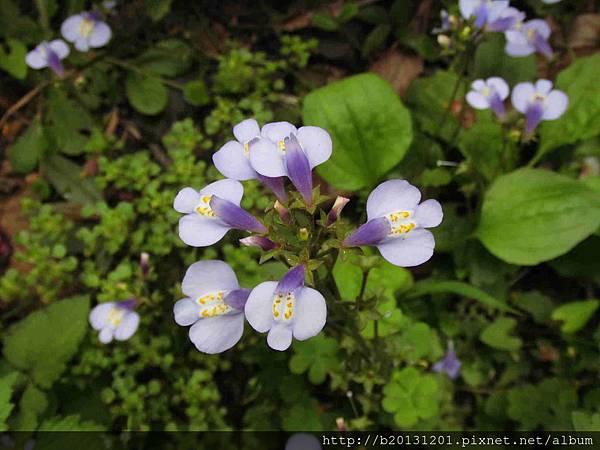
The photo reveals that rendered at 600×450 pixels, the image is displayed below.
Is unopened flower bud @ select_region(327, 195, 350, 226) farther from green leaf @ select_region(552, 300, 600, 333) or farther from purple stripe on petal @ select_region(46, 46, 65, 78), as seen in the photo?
purple stripe on petal @ select_region(46, 46, 65, 78)

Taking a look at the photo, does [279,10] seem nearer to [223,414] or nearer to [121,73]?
[121,73]

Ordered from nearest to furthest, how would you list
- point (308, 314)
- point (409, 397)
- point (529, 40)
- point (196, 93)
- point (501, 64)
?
point (308, 314), point (409, 397), point (529, 40), point (501, 64), point (196, 93)

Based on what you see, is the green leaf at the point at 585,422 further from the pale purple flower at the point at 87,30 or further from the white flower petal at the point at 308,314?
the pale purple flower at the point at 87,30

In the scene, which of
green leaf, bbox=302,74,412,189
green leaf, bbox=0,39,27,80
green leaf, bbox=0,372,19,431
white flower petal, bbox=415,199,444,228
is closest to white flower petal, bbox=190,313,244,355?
white flower petal, bbox=415,199,444,228

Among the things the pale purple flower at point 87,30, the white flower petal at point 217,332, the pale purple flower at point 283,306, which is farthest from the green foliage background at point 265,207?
the pale purple flower at point 283,306

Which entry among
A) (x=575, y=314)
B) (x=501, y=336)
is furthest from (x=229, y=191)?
(x=575, y=314)

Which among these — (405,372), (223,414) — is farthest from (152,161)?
(405,372)

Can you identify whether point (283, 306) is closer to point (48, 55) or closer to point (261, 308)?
point (261, 308)
